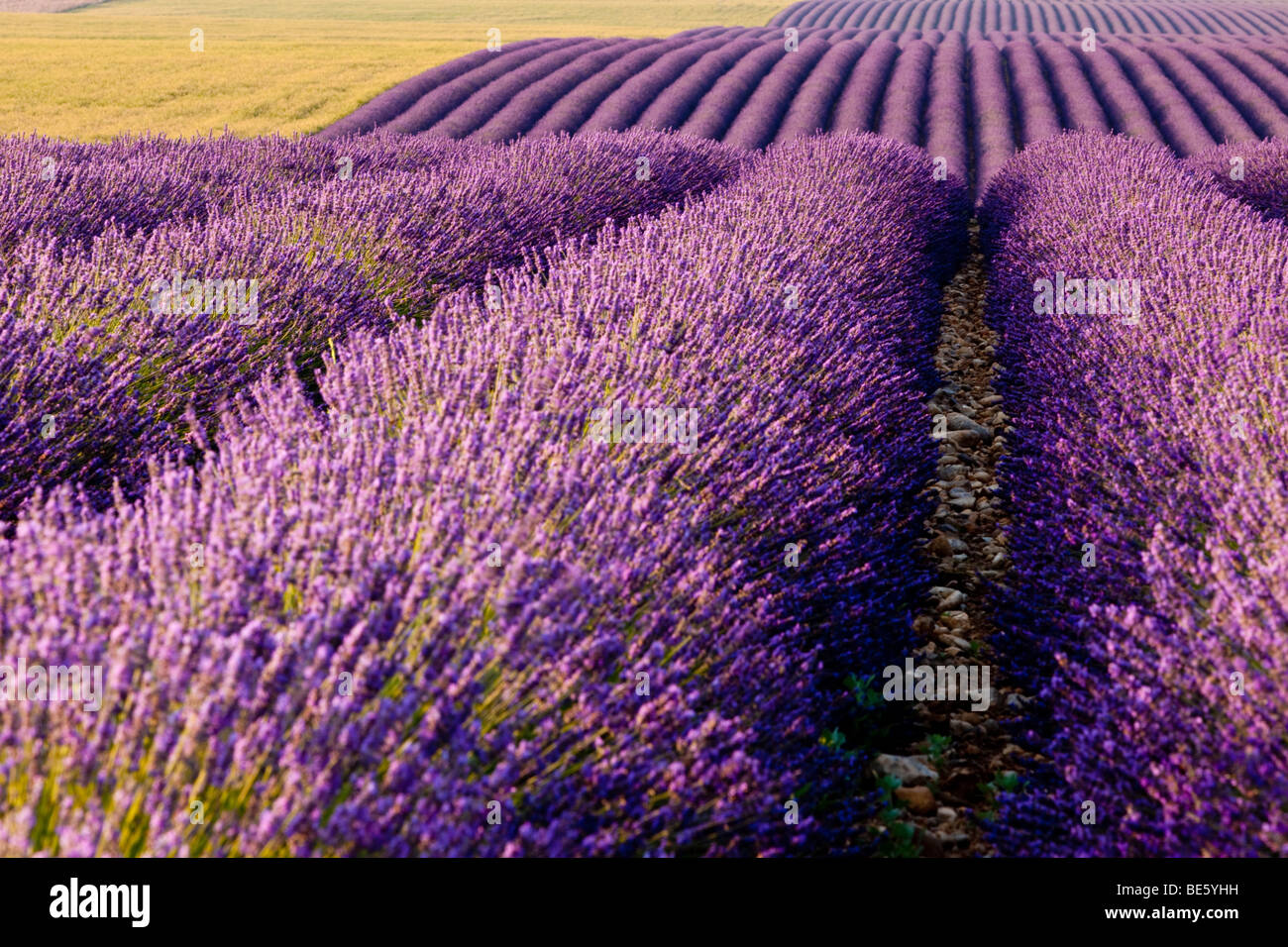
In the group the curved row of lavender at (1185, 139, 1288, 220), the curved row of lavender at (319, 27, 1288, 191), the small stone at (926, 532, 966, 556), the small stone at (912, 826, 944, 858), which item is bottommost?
the small stone at (912, 826, 944, 858)

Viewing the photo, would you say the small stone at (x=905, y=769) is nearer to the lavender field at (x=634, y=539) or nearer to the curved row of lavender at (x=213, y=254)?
the lavender field at (x=634, y=539)

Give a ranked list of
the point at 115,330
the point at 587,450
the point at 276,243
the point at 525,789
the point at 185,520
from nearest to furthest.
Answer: the point at 525,789 → the point at 185,520 → the point at 587,450 → the point at 115,330 → the point at 276,243

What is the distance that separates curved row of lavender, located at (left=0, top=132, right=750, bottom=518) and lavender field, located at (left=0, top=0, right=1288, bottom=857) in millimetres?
28

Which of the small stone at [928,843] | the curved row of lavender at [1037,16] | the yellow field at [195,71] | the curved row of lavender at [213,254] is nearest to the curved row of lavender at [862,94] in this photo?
the yellow field at [195,71]

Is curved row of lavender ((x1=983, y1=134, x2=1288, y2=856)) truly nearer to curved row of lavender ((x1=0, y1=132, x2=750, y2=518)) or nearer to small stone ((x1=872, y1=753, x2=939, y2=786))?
small stone ((x1=872, y1=753, x2=939, y2=786))

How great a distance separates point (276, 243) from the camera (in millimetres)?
4316

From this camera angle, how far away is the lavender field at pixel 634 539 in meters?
1.32

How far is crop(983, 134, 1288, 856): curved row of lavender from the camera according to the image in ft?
5.26

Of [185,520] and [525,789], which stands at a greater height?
[185,520]

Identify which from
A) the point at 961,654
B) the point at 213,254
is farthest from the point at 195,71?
the point at 961,654

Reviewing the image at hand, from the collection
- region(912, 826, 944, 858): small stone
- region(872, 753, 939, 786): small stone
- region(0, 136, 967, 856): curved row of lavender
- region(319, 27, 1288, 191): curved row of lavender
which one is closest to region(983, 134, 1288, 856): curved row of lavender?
region(912, 826, 944, 858): small stone

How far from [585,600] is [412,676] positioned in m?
0.34
